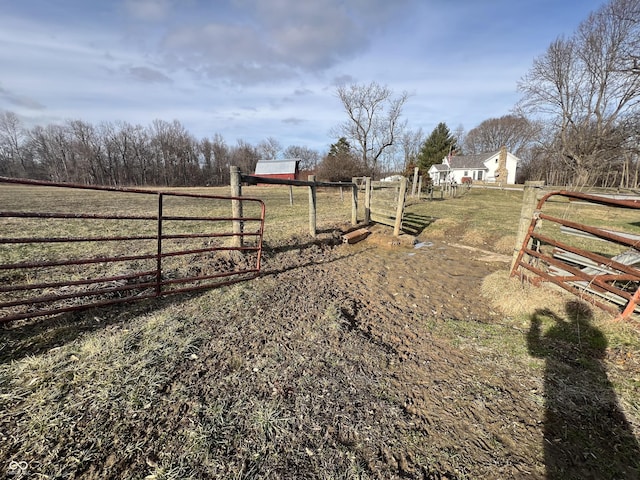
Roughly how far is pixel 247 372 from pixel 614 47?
29.1 m

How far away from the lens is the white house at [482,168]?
44.8 metres

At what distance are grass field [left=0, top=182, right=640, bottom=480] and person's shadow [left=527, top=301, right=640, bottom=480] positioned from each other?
1cm

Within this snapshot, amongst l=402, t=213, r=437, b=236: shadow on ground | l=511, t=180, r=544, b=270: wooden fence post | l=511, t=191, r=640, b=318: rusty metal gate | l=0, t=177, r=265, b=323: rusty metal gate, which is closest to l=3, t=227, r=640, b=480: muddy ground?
l=0, t=177, r=265, b=323: rusty metal gate

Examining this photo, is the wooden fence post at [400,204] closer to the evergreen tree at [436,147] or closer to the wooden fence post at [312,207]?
the wooden fence post at [312,207]

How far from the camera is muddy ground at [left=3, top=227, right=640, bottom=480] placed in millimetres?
1647

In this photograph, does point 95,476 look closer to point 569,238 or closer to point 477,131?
point 569,238

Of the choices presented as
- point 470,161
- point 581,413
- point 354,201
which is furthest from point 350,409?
point 470,161

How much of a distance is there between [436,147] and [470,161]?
765cm

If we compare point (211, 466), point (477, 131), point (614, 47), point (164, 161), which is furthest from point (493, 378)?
point (477, 131)

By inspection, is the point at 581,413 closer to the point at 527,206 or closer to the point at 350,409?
the point at 350,409

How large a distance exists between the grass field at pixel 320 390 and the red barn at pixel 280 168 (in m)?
32.7

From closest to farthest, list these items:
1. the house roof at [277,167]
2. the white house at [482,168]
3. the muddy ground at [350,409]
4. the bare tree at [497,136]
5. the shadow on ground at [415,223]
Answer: the muddy ground at [350,409], the shadow on ground at [415,223], the house roof at [277,167], the white house at [482,168], the bare tree at [497,136]

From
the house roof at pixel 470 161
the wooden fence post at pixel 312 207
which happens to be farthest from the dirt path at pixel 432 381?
the house roof at pixel 470 161

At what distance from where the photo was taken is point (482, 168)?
47969 mm
